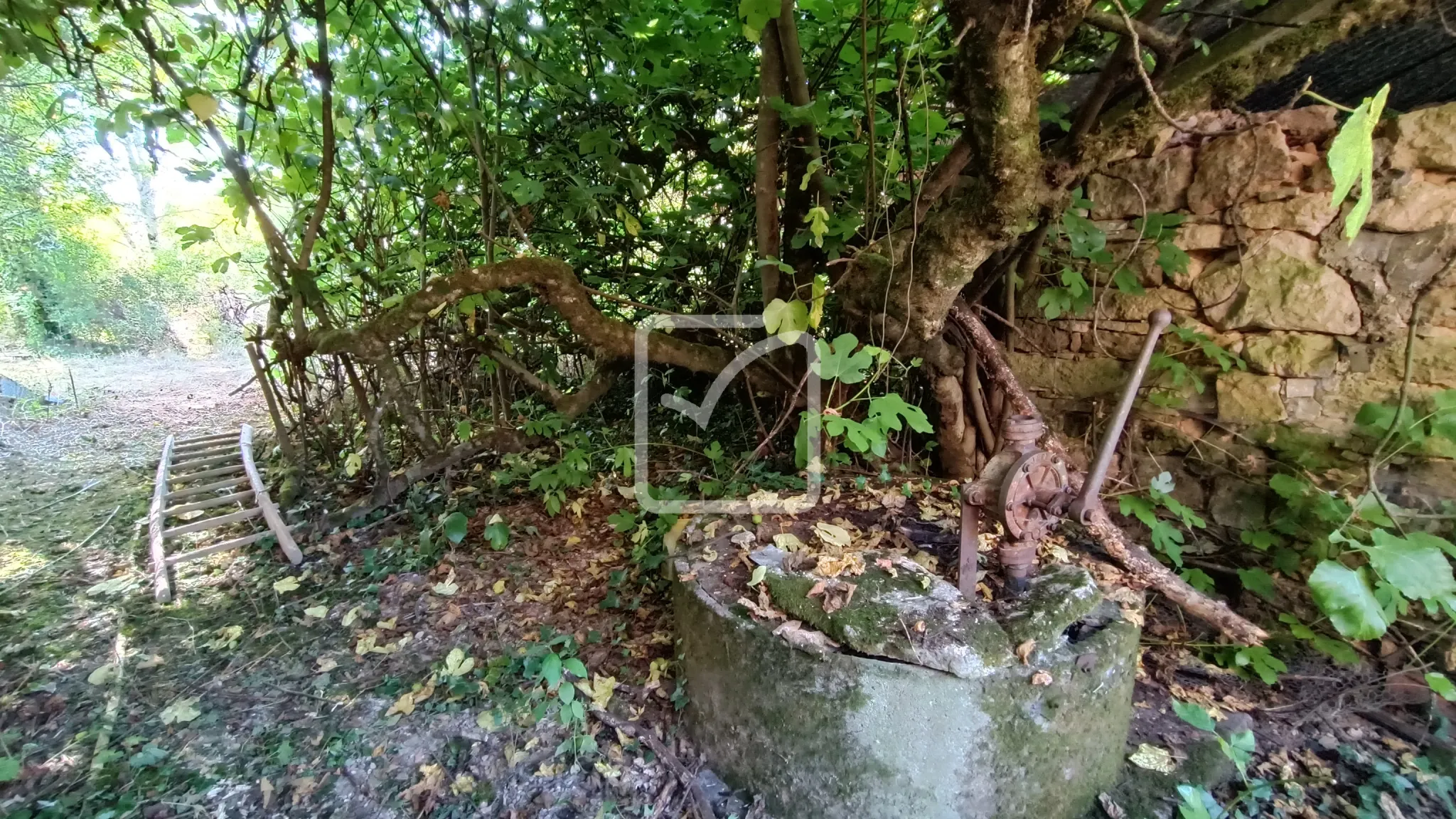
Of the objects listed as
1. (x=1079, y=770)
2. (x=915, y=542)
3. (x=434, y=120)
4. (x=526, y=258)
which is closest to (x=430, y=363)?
(x=434, y=120)

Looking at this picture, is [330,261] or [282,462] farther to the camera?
[282,462]

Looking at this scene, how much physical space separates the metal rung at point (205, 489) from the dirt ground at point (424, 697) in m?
0.57

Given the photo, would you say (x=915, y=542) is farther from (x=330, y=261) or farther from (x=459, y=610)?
(x=330, y=261)

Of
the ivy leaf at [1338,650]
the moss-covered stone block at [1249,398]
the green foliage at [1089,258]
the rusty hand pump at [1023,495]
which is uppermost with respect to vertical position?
the green foliage at [1089,258]

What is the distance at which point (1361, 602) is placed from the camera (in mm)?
1628

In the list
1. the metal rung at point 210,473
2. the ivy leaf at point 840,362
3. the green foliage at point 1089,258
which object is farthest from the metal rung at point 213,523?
the green foliage at point 1089,258

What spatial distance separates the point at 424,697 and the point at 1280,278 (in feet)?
11.1

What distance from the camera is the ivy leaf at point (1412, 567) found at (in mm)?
1612

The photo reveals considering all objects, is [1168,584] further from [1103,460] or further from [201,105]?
[201,105]

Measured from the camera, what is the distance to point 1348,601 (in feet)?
5.35

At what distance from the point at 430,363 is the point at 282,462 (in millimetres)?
1272

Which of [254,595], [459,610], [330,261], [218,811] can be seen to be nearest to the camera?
[218,811]

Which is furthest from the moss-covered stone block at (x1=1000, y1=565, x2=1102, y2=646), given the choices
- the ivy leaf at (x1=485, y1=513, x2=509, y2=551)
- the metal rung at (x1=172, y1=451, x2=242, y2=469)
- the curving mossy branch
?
the metal rung at (x1=172, y1=451, x2=242, y2=469)

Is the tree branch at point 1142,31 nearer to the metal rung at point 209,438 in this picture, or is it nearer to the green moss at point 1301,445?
the green moss at point 1301,445
